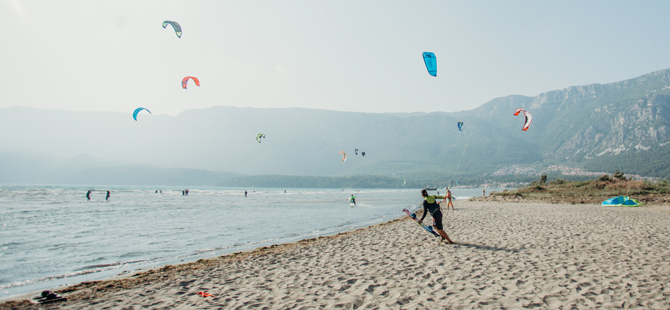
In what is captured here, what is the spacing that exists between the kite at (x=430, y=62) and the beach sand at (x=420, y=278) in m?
9.79

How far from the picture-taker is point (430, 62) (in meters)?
18.1

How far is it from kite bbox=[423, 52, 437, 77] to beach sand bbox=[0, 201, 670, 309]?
32.1ft

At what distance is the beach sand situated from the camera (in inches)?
223

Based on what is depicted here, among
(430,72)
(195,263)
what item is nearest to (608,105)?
A: (430,72)

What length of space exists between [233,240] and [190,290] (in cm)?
809

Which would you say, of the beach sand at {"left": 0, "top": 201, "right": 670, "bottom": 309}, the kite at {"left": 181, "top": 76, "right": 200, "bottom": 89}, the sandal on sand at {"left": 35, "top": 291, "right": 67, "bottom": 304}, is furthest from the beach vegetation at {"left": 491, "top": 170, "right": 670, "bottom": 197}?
the sandal on sand at {"left": 35, "top": 291, "right": 67, "bottom": 304}

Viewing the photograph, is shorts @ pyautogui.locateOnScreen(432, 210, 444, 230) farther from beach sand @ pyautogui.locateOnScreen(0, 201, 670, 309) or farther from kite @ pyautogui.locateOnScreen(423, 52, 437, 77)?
kite @ pyautogui.locateOnScreen(423, 52, 437, 77)

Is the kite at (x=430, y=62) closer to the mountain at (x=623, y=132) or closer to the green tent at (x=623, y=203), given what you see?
the green tent at (x=623, y=203)

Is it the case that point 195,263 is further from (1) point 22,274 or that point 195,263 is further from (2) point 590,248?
(2) point 590,248

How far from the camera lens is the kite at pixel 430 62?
1794cm

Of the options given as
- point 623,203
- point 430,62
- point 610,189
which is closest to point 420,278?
point 430,62

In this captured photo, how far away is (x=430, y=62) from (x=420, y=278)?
44.9ft

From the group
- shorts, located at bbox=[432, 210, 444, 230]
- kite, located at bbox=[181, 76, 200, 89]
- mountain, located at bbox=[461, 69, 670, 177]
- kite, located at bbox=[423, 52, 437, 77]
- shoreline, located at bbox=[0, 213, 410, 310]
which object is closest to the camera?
shoreline, located at bbox=[0, 213, 410, 310]

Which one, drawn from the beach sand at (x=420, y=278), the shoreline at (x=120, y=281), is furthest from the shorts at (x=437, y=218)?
the shoreline at (x=120, y=281)
